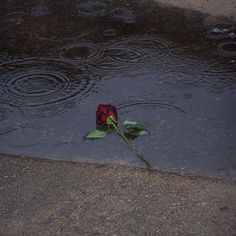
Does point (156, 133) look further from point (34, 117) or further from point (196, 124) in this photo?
point (34, 117)

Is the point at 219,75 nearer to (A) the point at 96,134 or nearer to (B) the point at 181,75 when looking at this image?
(B) the point at 181,75

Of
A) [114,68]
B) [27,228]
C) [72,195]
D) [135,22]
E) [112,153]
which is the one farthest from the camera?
[135,22]

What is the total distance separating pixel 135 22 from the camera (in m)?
6.52

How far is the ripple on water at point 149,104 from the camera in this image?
5.01 meters

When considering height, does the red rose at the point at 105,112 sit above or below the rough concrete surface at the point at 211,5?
below

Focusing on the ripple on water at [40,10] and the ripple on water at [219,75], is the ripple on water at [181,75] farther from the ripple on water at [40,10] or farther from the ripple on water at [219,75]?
the ripple on water at [40,10]

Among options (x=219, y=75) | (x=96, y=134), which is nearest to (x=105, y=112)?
(x=96, y=134)

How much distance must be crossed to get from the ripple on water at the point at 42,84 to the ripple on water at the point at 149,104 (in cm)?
37

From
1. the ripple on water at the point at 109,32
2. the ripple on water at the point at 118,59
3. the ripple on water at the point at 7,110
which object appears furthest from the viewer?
the ripple on water at the point at 109,32

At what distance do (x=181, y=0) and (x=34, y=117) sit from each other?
253cm

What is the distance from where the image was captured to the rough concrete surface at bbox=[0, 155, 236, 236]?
369cm

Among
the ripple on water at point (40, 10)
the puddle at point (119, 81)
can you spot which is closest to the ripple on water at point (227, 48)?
the puddle at point (119, 81)

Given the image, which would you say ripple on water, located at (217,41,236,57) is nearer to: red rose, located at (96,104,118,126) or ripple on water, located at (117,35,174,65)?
ripple on water, located at (117,35,174,65)

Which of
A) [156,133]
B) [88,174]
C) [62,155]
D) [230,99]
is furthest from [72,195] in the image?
[230,99]
